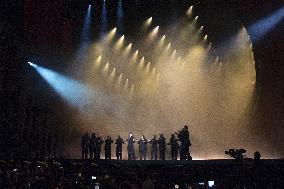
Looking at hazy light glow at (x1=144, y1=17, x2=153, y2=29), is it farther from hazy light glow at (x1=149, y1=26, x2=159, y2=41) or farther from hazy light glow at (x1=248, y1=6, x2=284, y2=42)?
hazy light glow at (x1=248, y1=6, x2=284, y2=42)

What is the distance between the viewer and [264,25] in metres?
19.5

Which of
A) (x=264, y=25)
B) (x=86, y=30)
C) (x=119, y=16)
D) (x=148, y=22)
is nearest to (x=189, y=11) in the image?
(x=148, y=22)

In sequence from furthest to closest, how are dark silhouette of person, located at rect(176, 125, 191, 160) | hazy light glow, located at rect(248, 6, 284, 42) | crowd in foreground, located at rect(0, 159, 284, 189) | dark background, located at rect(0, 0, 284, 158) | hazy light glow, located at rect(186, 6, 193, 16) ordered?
hazy light glow, located at rect(186, 6, 193, 16)
dark background, located at rect(0, 0, 284, 158)
hazy light glow, located at rect(248, 6, 284, 42)
dark silhouette of person, located at rect(176, 125, 191, 160)
crowd in foreground, located at rect(0, 159, 284, 189)

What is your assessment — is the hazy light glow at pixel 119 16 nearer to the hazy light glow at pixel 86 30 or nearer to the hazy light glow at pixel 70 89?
the hazy light glow at pixel 86 30

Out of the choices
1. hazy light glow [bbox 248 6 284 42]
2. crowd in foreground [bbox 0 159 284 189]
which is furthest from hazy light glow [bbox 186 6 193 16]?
crowd in foreground [bbox 0 159 284 189]

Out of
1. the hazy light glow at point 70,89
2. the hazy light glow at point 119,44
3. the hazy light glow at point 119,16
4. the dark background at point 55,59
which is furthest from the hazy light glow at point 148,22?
the hazy light glow at point 70,89

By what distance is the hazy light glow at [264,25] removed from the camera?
18.9 metres

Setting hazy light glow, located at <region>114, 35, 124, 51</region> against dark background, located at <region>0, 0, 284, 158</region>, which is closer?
dark background, located at <region>0, 0, 284, 158</region>

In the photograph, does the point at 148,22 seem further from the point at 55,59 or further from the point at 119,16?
the point at 55,59

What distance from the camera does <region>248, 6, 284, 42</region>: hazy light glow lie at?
61.9 ft

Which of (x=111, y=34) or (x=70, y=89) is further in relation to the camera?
(x=111, y=34)

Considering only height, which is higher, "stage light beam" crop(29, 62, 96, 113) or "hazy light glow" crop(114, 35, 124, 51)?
"hazy light glow" crop(114, 35, 124, 51)

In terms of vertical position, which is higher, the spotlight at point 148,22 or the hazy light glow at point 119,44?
the spotlight at point 148,22

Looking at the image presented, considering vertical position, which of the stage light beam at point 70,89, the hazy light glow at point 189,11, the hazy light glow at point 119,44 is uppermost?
the hazy light glow at point 189,11
